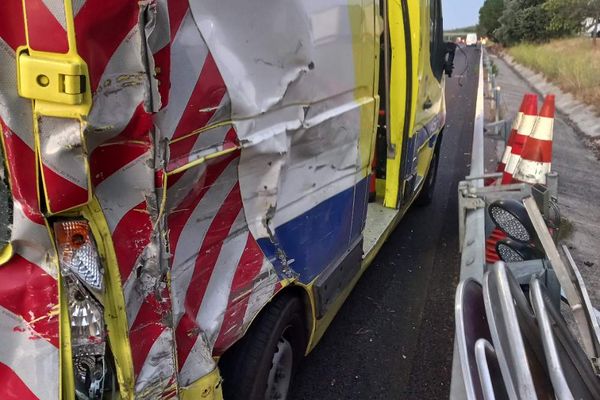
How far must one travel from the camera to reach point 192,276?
6.14ft

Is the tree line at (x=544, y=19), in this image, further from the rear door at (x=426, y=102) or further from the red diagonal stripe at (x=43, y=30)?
the red diagonal stripe at (x=43, y=30)

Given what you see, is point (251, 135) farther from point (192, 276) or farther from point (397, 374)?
point (397, 374)

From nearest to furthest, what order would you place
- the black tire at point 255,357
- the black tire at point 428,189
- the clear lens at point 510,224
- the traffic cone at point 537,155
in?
the black tire at point 255,357 → the clear lens at point 510,224 → the traffic cone at point 537,155 → the black tire at point 428,189

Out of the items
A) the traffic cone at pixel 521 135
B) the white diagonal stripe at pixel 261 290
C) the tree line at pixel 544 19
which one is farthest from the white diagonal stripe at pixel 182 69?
the tree line at pixel 544 19

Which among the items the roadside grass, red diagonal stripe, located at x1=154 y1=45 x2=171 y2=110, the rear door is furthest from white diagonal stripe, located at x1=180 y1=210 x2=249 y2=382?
the roadside grass

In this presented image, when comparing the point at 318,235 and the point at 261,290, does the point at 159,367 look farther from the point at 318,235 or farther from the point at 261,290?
the point at 318,235

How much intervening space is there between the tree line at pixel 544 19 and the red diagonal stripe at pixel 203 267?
1209 inches

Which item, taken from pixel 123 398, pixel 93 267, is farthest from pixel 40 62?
pixel 123 398

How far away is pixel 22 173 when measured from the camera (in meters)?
1.38

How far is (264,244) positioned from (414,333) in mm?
1939

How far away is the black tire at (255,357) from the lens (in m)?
2.25

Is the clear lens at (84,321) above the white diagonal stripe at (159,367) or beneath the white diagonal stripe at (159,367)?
above

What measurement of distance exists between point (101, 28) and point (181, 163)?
468 millimetres

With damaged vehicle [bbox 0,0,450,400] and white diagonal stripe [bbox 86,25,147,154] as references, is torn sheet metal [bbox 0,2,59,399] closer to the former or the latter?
damaged vehicle [bbox 0,0,450,400]
